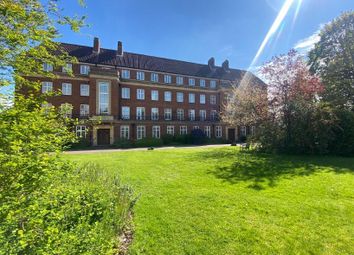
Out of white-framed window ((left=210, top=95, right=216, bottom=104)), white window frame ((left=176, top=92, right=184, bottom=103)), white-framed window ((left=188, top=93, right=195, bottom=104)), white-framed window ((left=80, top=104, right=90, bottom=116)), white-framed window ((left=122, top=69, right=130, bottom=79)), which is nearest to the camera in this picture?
white-framed window ((left=80, top=104, right=90, bottom=116))

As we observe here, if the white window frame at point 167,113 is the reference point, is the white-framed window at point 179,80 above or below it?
above

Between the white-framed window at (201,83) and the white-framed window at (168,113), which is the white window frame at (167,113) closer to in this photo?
the white-framed window at (168,113)

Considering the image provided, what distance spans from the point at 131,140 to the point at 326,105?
23.9m

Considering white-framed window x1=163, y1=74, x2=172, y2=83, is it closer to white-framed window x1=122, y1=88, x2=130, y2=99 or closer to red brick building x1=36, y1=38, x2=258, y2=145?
red brick building x1=36, y1=38, x2=258, y2=145

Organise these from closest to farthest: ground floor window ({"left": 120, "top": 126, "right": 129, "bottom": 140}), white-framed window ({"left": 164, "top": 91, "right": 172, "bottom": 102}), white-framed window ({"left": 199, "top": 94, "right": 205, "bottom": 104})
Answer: ground floor window ({"left": 120, "top": 126, "right": 129, "bottom": 140}) < white-framed window ({"left": 164, "top": 91, "right": 172, "bottom": 102}) < white-framed window ({"left": 199, "top": 94, "right": 205, "bottom": 104})

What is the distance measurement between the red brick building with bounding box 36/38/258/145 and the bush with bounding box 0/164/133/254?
27729 millimetres

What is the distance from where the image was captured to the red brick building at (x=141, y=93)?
3281 centimetres

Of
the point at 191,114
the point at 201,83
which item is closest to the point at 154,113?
the point at 191,114

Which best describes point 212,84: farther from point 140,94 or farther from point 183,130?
point 140,94

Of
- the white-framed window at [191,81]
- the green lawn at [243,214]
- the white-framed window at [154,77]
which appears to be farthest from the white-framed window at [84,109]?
the green lawn at [243,214]

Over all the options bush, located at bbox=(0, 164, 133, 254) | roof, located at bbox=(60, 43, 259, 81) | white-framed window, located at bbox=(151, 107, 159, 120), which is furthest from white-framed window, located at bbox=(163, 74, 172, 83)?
bush, located at bbox=(0, 164, 133, 254)

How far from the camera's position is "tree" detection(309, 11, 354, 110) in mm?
22984

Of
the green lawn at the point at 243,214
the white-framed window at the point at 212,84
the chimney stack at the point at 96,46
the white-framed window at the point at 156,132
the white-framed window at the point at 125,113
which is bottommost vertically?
the green lawn at the point at 243,214

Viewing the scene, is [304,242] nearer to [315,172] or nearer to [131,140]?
[315,172]
